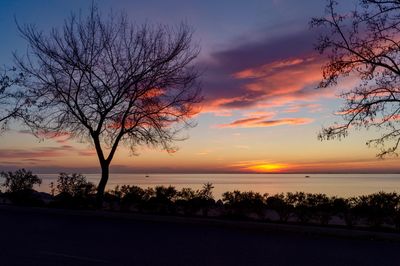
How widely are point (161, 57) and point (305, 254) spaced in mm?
12335

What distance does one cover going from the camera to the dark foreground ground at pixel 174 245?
1019 cm

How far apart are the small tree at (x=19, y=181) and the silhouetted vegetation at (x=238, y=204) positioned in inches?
39.2

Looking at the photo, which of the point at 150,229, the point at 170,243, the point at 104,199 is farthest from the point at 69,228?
the point at 104,199

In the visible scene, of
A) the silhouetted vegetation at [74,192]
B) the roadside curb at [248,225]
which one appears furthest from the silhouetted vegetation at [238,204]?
the roadside curb at [248,225]

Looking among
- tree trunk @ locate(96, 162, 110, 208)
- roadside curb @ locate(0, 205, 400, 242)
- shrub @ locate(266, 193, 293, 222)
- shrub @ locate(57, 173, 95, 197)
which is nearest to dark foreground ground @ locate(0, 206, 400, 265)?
roadside curb @ locate(0, 205, 400, 242)

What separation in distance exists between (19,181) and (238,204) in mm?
12901

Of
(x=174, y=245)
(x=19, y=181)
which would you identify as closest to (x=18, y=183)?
(x=19, y=181)

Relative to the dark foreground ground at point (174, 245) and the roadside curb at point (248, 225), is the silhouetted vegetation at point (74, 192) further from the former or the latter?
the dark foreground ground at point (174, 245)

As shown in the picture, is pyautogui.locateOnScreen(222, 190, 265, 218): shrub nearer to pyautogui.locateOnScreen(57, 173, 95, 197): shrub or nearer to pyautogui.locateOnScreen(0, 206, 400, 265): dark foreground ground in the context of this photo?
pyautogui.locateOnScreen(0, 206, 400, 265): dark foreground ground

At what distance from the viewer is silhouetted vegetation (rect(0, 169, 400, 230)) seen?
49.1 ft

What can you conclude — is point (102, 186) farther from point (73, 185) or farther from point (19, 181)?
point (19, 181)

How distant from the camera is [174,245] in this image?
39.2ft

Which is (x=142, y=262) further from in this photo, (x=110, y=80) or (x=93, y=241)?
(x=110, y=80)

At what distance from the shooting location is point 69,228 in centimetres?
1523
